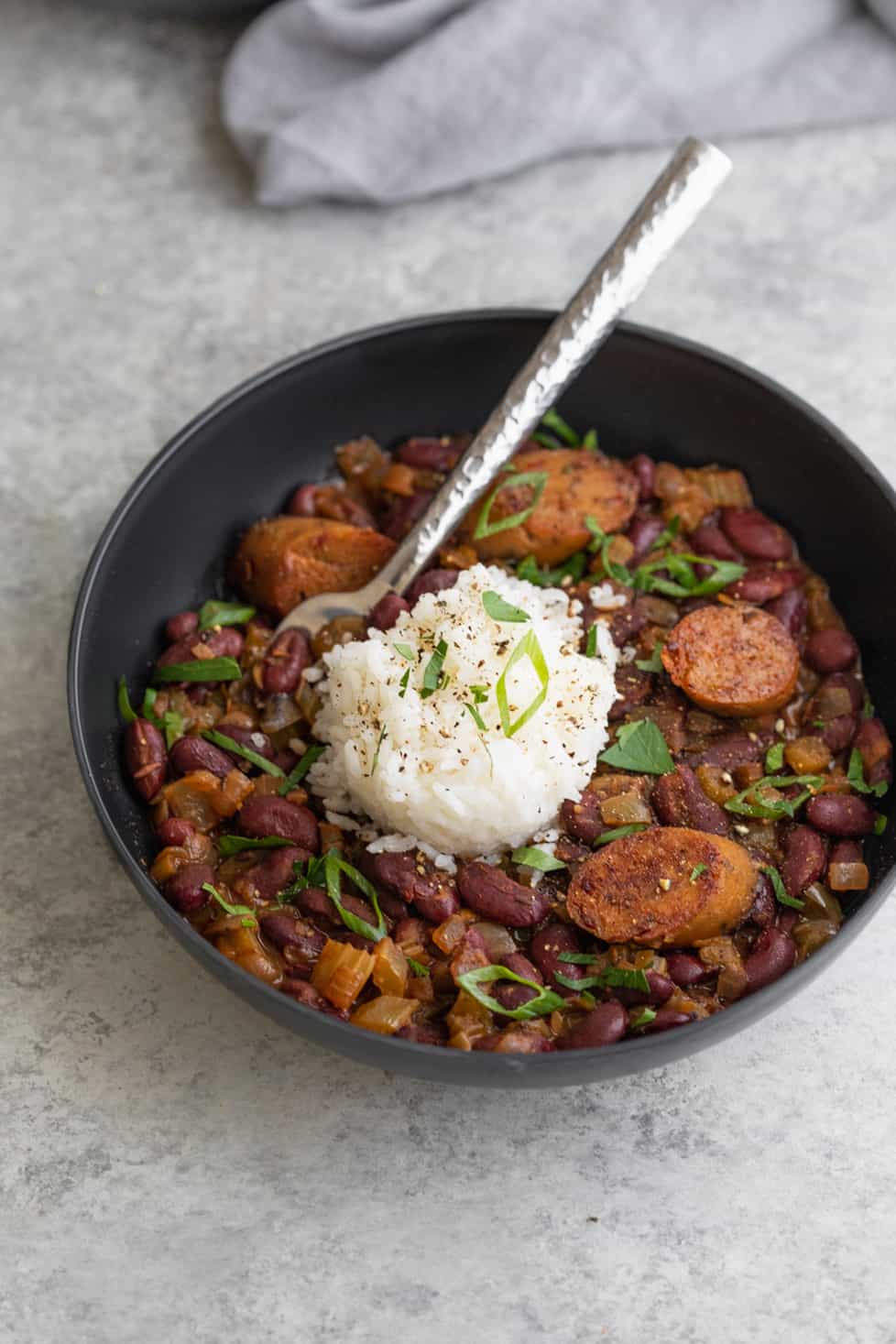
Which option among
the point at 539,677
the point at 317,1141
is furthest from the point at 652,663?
the point at 317,1141

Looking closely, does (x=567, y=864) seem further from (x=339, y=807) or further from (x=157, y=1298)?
(x=157, y=1298)

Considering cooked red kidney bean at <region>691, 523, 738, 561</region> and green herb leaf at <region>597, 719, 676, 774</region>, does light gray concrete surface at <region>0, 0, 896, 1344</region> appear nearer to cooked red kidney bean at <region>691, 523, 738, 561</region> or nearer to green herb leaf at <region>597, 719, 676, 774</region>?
cooked red kidney bean at <region>691, 523, 738, 561</region>

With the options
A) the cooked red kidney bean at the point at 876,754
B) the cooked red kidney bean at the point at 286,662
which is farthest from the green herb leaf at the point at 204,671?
the cooked red kidney bean at the point at 876,754

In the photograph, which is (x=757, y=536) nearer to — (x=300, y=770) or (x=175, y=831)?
(x=300, y=770)

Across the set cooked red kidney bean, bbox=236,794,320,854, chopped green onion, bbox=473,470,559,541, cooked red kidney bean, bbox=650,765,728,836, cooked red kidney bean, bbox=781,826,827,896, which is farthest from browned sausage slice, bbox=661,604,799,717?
cooked red kidney bean, bbox=236,794,320,854

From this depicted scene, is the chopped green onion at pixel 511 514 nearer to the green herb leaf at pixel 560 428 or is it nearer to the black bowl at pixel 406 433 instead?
the green herb leaf at pixel 560 428

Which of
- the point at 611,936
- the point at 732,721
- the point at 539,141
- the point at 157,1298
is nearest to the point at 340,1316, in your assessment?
the point at 157,1298
